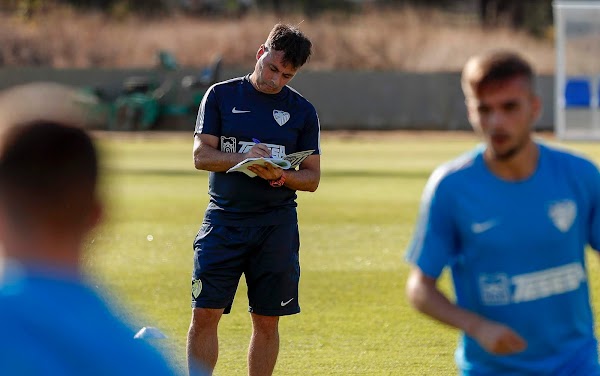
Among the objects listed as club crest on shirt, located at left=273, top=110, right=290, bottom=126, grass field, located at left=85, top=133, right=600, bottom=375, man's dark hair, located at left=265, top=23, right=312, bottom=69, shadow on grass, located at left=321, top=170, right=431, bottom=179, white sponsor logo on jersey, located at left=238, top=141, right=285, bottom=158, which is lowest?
shadow on grass, located at left=321, top=170, right=431, bottom=179

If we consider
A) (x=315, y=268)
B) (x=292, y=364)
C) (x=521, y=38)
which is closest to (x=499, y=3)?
(x=521, y=38)

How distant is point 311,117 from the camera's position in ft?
22.8

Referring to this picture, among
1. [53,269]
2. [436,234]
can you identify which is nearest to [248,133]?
[436,234]

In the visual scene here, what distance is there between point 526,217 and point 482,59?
0.54 m

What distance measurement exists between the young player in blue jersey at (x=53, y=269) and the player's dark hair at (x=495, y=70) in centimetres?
180

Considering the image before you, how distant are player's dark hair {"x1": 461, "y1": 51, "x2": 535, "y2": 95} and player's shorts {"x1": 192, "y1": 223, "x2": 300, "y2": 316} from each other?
9.77ft

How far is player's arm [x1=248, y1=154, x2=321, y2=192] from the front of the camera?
6.60m

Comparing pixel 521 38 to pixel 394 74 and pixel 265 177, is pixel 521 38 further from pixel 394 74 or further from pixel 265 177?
pixel 265 177

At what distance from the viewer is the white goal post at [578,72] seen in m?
34.8

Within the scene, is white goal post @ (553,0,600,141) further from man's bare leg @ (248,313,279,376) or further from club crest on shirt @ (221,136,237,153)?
club crest on shirt @ (221,136,237,153)

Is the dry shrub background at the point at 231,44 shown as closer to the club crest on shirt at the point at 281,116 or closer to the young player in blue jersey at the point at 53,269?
the club crest on shirt at the point at 281,116

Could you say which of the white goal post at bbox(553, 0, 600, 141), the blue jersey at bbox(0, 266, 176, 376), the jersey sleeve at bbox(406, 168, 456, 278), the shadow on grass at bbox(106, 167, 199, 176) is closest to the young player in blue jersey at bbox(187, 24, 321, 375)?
the jersey sleeve at bbox(406, 168, 456, 278)

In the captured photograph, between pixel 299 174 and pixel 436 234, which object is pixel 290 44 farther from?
pixel 436 234

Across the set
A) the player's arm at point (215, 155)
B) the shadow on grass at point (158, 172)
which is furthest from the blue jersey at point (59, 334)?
the shadow on grass at point (158, 172)
